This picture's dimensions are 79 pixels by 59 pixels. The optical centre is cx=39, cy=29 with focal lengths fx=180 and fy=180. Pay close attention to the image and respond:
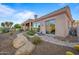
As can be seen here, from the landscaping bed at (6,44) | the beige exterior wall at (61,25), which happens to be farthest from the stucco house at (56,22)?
the landscaping bed at (6,44)

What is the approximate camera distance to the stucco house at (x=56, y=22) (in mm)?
3371

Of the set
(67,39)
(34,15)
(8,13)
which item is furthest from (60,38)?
(8,13)

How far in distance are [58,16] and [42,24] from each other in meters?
0.37

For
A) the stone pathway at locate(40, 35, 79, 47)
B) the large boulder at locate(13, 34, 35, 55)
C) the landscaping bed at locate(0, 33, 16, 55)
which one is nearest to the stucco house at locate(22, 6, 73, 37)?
the stone pathway at locate(40, 35, 79, 47)

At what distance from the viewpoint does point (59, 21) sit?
3.45m

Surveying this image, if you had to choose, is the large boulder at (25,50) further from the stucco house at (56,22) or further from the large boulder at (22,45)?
the stucco house at (56,22)

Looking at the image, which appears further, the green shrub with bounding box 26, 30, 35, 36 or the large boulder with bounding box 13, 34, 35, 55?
the green shrub with bounding box 26, 30, 35, 36

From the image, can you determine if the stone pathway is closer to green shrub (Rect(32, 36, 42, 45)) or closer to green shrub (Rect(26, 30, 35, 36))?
green shrub (Rect(32, 36, 42, 45))

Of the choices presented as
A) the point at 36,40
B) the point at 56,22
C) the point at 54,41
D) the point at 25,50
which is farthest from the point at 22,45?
the point at 56,22

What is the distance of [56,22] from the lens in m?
3.47

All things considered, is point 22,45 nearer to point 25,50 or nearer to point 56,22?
point 25,50

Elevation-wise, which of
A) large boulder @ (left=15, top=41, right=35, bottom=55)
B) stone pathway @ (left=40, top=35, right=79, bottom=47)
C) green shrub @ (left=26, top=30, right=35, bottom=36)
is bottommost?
large boulder @ (left=15, top=41, right=35, bottom=55)

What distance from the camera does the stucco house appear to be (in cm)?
337

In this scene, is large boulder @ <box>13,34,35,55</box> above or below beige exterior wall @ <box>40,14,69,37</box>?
below
